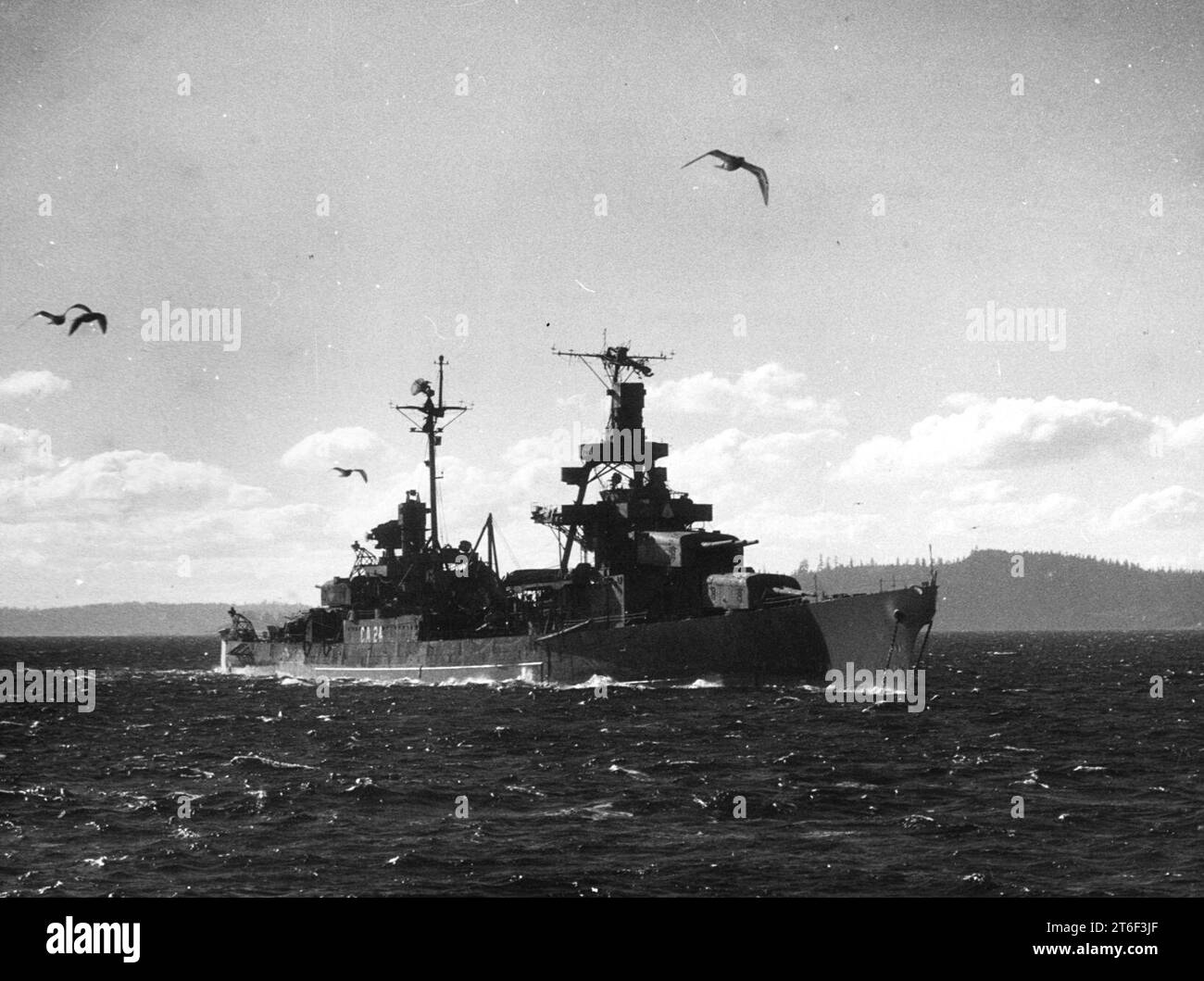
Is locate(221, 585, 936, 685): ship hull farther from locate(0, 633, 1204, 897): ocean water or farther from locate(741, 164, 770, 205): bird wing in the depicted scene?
locate(741, 164, 770, 205): bird wing

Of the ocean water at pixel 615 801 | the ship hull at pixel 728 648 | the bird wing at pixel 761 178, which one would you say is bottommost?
the ocean water at pixel 615 801

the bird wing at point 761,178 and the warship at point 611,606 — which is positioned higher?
the bird wing at point 761,178

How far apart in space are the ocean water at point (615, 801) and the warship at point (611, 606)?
1963 mm

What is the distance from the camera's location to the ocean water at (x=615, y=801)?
47.5 ft

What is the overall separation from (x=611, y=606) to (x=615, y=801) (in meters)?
23.8

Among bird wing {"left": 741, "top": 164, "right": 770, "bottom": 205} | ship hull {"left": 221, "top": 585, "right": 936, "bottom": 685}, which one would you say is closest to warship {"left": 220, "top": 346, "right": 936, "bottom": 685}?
ship hull {"left": 221, "top": 585, "right": 936, "bottom": 685}

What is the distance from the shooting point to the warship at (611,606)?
38000 millimetres

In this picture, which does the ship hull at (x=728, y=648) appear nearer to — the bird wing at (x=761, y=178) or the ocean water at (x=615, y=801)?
the ocean water at (x=615, y=801)

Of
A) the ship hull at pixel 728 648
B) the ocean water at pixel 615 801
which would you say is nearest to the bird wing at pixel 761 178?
the ocean water at pixel 615 801

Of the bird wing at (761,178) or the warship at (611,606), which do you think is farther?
the warship at (611,606)

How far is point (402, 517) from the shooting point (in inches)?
2330

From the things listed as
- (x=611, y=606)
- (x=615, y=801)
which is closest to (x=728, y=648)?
(x=611, y=606)
